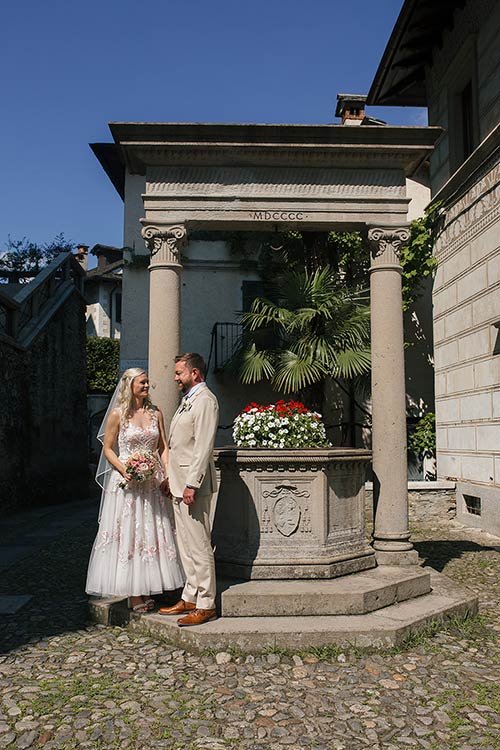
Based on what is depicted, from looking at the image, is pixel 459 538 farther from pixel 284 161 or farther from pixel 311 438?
pixel 284 161

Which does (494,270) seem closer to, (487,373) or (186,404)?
(487,373)

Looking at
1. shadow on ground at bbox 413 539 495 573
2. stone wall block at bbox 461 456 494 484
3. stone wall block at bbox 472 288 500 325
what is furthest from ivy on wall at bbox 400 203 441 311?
shadow on ground at bbox 413 539 495 573

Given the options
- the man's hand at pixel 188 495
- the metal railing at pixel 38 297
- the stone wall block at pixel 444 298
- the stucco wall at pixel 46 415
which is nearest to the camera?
the man's hand at pixel 188 495

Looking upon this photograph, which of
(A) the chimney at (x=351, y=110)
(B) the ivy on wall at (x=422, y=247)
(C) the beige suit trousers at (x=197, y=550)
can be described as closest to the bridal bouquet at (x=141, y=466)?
(C) the beige suit trousers at (x=197, y=550)

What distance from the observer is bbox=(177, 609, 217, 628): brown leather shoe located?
4.83 metres

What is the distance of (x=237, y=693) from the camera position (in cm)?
396

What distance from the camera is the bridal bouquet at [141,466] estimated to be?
5.18 meters

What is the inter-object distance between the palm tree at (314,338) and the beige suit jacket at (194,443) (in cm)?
547

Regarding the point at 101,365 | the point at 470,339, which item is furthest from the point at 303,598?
the point at 101,365

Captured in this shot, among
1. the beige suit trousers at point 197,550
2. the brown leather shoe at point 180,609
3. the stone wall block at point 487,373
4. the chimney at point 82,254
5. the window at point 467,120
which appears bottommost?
the brown leather shoe at point 180,609

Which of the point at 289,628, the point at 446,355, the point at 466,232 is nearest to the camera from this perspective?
the point at 289,628

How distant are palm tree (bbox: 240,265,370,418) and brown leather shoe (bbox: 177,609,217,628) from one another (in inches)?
230

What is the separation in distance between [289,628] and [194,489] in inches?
47.3

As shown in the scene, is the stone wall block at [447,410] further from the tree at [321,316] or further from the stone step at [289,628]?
the stone step at [289,628]
